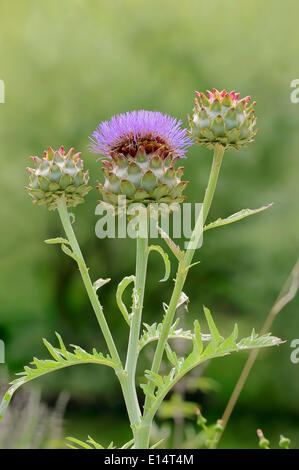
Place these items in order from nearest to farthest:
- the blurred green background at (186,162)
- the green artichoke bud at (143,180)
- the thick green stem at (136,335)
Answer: the thick green stem at (136,335), the green artichoke bud at (143,180), the blurred green background at (186,162)

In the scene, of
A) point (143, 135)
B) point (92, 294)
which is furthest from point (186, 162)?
point (92, 294)

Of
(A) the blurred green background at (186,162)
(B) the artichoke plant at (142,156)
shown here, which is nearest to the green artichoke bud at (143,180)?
(B) the artichoke plant at (142,156)

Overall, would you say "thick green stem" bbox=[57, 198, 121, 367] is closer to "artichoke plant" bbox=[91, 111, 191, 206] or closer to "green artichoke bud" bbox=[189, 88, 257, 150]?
"artichoke plant" bbox=[91, 111, 191, 206]

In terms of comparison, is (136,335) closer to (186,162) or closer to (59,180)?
(59,180)

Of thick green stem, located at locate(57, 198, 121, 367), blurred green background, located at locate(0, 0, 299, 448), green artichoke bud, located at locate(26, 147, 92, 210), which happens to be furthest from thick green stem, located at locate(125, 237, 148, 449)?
blurred green background, located at locate(0, 0, 299, 448)

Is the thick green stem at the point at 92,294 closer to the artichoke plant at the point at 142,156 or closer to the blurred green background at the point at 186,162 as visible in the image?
the artichoke plant at the point at 142,156
